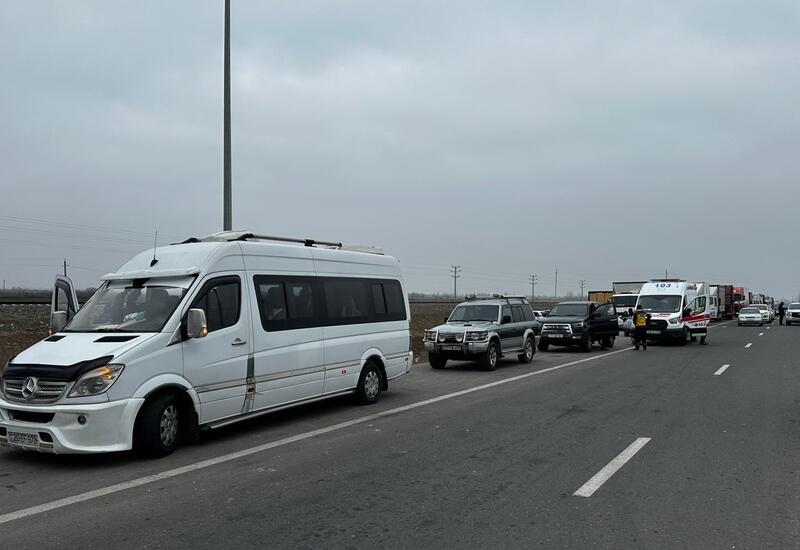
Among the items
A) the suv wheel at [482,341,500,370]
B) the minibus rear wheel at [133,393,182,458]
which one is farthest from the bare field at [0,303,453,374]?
the minibus rear wheel at [133,393,182,458]

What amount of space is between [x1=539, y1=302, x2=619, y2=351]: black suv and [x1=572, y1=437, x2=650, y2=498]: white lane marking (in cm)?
1357

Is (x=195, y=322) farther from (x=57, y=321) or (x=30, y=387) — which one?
(x=57, y=321)

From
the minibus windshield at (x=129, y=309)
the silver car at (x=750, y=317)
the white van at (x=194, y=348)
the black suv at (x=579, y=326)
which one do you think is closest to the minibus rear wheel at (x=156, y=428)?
the white van at (x=194, y=348)

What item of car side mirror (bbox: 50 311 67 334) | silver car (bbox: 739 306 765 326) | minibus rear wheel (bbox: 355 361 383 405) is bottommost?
silver car (bbox: 739 306 765 326)

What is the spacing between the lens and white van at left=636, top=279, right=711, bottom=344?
24266mm

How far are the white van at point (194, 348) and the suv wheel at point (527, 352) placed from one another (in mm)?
7993

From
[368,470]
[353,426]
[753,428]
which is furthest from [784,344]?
[368,470]

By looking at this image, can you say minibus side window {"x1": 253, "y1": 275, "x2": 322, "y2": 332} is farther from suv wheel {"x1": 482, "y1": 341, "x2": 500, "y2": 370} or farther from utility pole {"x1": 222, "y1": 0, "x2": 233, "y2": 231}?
suv wheel {"x1": 482, "y1": 341, "x2": 500, "y2": 370}

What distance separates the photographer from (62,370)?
21.3 ft

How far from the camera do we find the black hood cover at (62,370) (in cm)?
645

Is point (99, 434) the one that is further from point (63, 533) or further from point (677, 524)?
point (677, 524)

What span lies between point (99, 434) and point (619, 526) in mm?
5077

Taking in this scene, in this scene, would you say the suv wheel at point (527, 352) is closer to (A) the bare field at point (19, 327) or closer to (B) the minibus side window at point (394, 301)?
(B) the minibus side window at point (394, 301)

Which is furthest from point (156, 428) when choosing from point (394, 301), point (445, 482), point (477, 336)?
point (477, 336)
